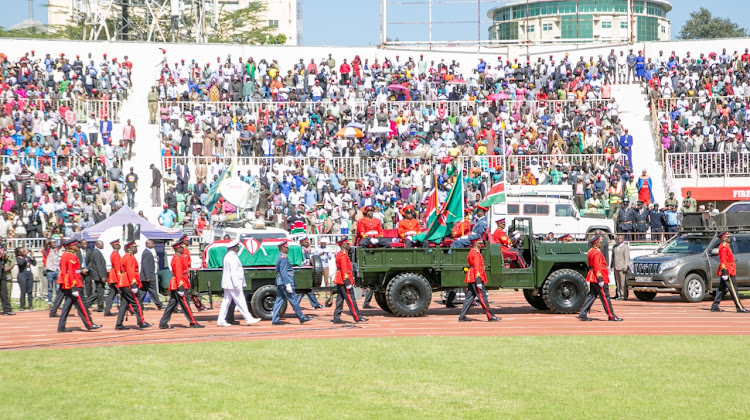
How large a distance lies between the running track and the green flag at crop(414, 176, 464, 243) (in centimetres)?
158

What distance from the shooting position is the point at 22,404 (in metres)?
11.1

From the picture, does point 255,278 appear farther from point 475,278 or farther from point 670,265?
point 670,265

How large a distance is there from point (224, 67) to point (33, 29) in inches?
1475

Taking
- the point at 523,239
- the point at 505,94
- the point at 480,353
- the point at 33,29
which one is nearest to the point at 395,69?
the point at 505,94

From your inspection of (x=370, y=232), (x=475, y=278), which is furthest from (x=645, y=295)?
(x=370, y=232)

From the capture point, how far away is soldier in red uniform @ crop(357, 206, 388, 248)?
786 inches

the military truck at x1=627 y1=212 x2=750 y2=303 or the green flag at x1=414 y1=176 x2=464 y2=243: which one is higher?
the green flag at x1=414 y1=176 x2=464 y2=243

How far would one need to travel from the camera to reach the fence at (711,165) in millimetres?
35781

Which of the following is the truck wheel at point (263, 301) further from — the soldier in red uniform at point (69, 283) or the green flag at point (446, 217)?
the soldier in red uniform at point (69, 283)

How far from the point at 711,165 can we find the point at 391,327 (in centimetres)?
2123

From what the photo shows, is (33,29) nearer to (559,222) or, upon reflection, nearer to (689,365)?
(559,222)

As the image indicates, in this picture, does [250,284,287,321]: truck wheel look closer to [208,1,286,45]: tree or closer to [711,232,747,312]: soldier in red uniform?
[711,232,747,312]: soldier in red uniform

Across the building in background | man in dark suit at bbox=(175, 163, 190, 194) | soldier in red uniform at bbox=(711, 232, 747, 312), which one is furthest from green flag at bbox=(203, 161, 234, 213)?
the building in background

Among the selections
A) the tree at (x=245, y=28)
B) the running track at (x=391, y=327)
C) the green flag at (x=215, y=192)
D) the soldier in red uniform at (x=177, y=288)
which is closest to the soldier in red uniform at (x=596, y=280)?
the running track at (x=391, y=327)
